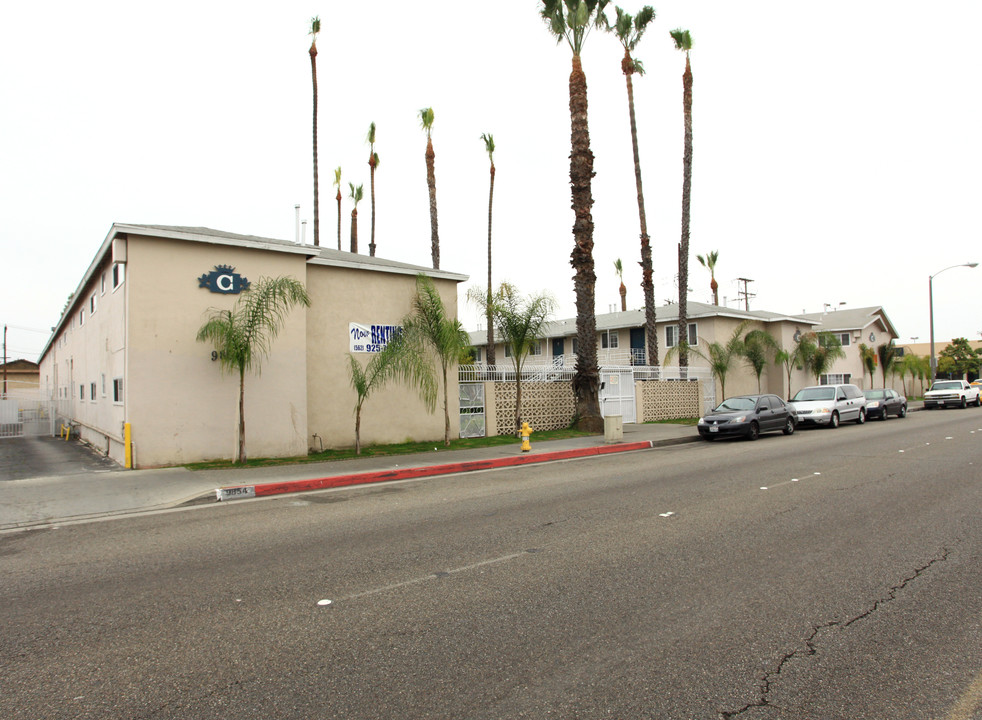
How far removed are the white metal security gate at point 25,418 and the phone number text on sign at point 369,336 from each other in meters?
16.6

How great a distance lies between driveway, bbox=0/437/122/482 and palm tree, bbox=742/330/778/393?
89.8 feet

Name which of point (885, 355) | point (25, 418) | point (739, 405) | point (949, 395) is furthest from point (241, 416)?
point (885, 355)

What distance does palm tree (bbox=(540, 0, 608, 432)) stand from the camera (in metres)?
21.3

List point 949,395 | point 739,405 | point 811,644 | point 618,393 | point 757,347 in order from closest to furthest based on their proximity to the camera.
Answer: point 811,644 < point 739,405 < point 618,393 < point 757,347 < point 949,395

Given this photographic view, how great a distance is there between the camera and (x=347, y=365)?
17078 mm

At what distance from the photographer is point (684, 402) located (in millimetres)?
29469

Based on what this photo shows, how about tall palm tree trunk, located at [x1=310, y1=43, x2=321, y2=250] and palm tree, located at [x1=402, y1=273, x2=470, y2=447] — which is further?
tall palm tree trunk, located at [x1=310, y1=43, x2=321, y2=250]

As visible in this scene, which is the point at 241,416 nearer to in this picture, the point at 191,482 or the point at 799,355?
the point at 191,482

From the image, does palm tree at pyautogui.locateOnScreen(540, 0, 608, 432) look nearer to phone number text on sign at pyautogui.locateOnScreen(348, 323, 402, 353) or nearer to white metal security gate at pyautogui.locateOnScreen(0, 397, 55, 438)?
phone number text on sign at pyautogui.locateOnScreen(348, 323, 402, 353)

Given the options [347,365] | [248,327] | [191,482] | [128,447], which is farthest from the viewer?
[347,365]

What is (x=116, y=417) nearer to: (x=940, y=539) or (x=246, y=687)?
(x=246, y=687)

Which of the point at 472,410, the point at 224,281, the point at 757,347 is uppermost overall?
the point at 224,281

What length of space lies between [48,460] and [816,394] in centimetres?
2507

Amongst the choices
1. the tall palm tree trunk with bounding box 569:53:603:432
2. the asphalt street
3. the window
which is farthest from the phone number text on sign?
the window
